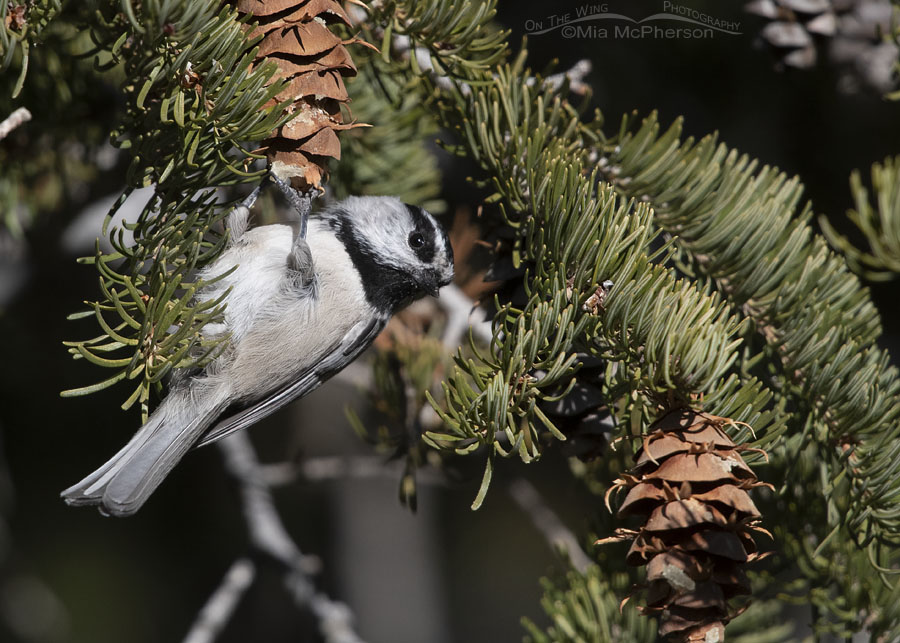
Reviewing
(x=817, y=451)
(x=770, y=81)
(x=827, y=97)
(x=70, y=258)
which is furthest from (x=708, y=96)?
(x=70, y=258)

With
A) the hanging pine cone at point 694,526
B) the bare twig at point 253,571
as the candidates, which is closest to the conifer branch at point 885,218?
the hanging pine cone at point 694,526

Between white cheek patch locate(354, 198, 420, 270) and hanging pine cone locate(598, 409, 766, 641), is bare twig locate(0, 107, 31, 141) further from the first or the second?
hanging pine cone locate(598, 409, 766, 641)

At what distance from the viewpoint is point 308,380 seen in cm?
179

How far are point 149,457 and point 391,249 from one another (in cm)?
67

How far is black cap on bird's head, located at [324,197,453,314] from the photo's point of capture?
5.67 feet

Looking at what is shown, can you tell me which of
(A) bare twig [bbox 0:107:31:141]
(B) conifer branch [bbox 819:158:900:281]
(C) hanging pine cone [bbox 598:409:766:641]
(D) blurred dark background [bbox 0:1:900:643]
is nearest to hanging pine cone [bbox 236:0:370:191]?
(A) bare twig [bbox 0:107:31:141]

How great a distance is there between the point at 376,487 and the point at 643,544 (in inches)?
112

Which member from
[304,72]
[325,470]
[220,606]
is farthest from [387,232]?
[220,606]

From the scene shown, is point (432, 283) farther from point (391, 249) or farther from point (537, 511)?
point (537, 511)

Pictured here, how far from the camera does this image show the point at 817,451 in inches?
47.6

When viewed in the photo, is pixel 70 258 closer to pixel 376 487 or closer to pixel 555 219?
pixel 555 219

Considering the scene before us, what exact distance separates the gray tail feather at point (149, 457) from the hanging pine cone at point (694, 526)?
82 centimetres

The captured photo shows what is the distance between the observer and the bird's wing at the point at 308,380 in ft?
5.80

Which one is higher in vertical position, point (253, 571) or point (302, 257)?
point (302, 257)
